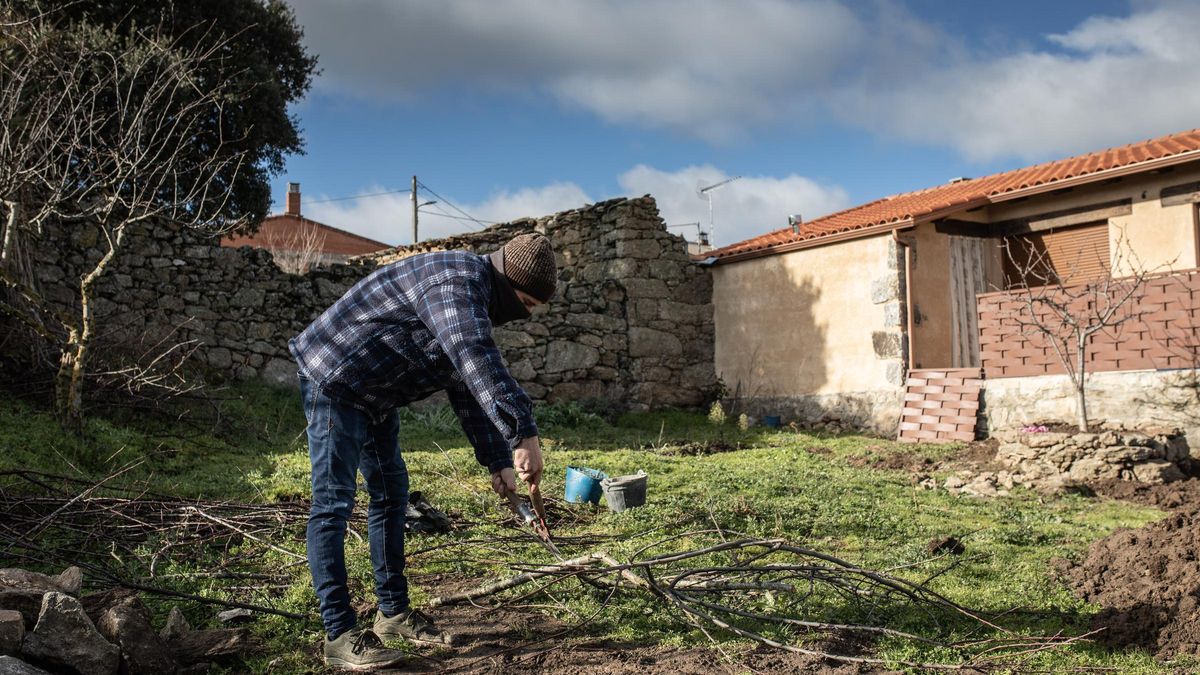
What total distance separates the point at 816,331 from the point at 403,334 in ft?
35.2

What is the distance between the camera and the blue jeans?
11.0ft

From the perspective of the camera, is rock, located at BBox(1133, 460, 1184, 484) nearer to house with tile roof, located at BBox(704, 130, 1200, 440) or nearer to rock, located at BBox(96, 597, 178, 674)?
house with tile roof, located at BBox(704, 130, 1200, 440)

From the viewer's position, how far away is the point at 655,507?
20.0 ft

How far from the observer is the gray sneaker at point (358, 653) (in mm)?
3332

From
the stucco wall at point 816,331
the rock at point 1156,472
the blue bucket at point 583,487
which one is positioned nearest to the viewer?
the blue bucket at point 583,487

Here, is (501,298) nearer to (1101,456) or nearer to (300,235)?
(1101,456)

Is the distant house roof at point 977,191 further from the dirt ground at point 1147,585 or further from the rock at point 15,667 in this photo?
the rock at point 15,667

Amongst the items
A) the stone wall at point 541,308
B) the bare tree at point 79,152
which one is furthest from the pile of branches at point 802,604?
the stone wall at point 541,308

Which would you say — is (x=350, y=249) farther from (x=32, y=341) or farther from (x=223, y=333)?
(x=32, y=341)

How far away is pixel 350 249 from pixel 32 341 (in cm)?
2282

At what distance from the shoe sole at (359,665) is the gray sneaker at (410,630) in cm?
18

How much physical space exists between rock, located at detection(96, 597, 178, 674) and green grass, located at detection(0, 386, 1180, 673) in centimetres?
33

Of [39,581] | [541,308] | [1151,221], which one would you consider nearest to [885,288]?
[1151,221]

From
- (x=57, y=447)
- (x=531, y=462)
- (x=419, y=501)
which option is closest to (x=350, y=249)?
(x=57, y=447)
